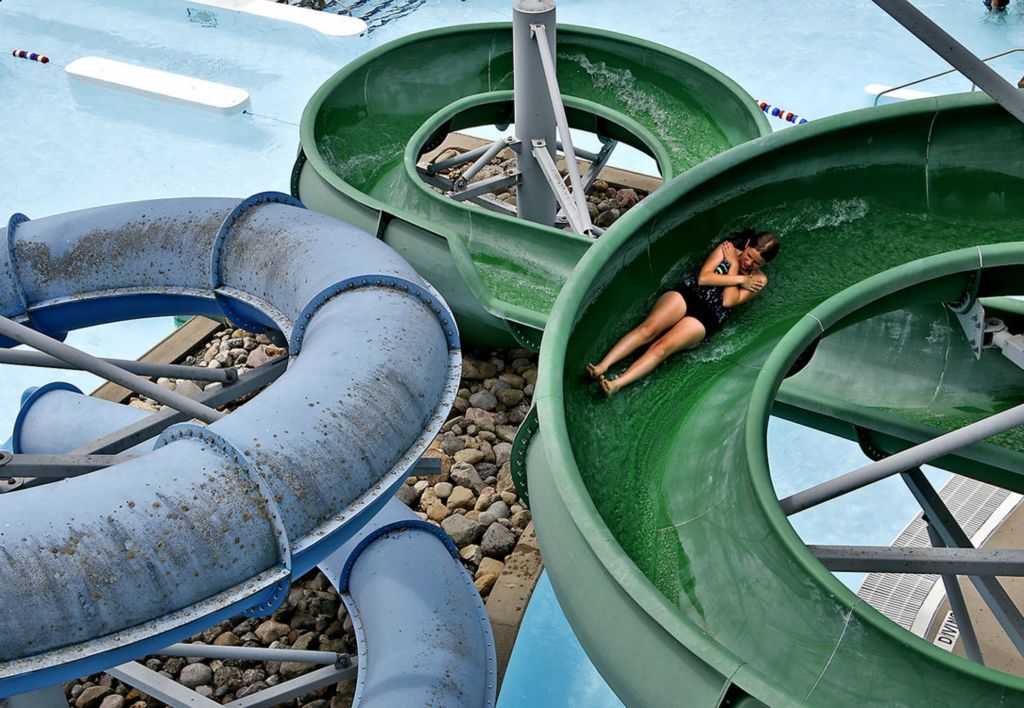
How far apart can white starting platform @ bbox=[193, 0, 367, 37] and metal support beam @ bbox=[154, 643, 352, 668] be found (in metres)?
9.72

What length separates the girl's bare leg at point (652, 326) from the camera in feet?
14.6

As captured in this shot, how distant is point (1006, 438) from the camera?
16.4ft

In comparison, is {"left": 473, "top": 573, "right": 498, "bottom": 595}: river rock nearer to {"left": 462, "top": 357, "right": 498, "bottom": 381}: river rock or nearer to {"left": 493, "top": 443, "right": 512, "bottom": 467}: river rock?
{"left": 493, "top": 443, "right": 512, "bottom": 467}: river rock

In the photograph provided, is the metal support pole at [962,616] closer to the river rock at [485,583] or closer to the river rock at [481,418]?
the river rock at [485,583]

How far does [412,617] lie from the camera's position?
17.0 feet

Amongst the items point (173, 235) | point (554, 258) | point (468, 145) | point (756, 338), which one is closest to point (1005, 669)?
point (756, 338)

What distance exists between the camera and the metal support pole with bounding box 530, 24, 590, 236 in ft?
24.5

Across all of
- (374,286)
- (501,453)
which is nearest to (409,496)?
(501,453)

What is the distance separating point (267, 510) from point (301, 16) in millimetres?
11553

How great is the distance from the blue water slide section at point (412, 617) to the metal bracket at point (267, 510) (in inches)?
50.6

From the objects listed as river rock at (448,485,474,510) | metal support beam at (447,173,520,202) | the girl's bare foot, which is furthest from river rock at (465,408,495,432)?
the girl's bare foot

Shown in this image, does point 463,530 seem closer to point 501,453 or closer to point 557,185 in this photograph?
point 501,453

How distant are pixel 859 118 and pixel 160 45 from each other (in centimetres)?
1146

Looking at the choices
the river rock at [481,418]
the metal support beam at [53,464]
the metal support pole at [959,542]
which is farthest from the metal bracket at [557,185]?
the metal support beam at [53,464]
